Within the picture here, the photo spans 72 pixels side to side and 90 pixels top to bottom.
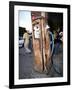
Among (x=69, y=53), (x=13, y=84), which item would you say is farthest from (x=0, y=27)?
(x=69, y=53)

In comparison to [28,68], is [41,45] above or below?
above

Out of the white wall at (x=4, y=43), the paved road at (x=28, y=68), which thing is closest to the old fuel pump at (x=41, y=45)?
the paved road at (x=28, y=68)

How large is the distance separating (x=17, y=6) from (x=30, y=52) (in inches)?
14.8

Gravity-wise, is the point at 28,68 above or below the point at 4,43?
below

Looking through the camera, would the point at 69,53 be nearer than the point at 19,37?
No

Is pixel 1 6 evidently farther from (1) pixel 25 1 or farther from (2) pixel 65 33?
(2) pixel 65 33

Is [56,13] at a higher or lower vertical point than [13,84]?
higher

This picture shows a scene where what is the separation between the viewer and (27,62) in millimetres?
1886

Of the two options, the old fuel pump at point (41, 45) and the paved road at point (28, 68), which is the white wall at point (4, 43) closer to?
the paved road at point (28, 68)

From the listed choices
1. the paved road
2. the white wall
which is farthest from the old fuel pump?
the white wall

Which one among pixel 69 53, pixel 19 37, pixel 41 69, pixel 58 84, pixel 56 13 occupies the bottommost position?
pixel 58 84

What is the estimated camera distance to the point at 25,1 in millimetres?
1878

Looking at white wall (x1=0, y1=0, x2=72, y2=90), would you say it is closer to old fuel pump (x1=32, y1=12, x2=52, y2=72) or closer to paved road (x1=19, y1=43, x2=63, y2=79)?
paved road (x1=19, y1=43, x2=63, y2=79)

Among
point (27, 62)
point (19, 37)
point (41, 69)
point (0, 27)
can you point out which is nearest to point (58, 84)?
point (41, 69)
